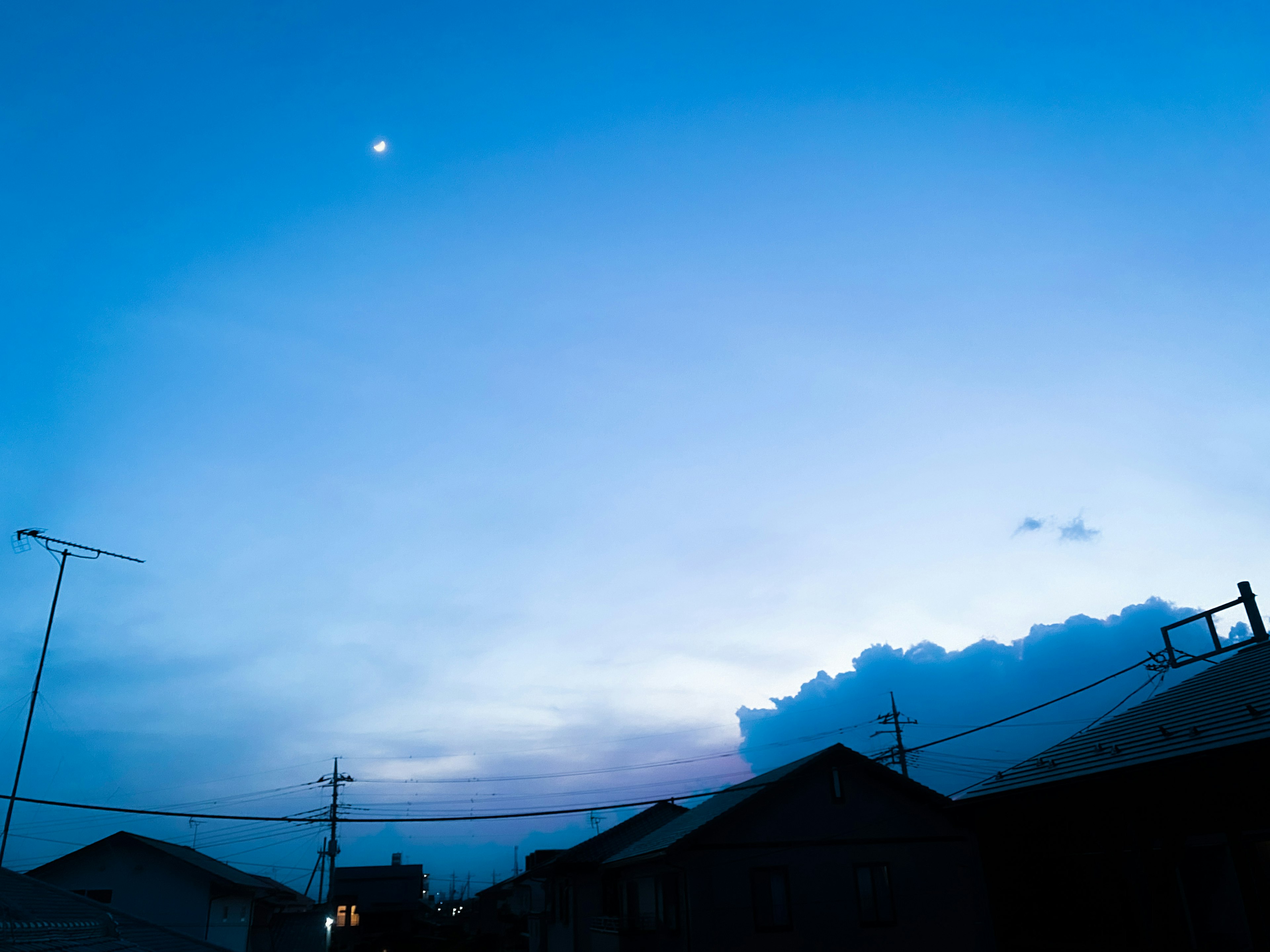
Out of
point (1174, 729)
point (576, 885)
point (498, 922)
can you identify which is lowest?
point (498, 922)

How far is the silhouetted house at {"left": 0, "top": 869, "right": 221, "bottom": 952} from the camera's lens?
9.70m

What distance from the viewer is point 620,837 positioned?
3878cm

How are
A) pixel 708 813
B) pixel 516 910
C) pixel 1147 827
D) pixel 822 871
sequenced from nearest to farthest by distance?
pixel 1147 827, pixel 822 871, pixel 708 813, pixel 516 910

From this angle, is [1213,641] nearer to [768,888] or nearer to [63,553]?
[768,888]

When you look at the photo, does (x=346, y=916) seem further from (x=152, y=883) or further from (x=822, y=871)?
(x=822, y=871)

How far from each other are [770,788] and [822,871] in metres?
2.78

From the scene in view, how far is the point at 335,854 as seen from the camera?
47438 millimetres

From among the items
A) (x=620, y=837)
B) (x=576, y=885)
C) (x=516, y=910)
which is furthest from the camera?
(x=516, y=910)

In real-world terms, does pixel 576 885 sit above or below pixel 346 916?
above

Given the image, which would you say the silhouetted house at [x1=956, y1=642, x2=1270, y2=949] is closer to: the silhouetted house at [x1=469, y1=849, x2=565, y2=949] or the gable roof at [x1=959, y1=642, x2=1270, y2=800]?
the gable roof at [x1=959, y1=642, x2=1270, y2=800]

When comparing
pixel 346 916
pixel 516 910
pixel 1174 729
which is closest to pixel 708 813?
pixel 1174 729

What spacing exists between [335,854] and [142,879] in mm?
16437

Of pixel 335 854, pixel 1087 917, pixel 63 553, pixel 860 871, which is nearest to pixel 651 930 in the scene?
pixel 860 871

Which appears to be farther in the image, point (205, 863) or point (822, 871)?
point (205, 863)
